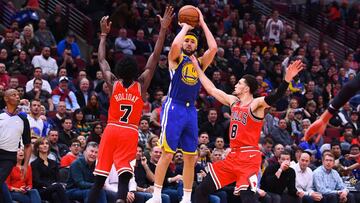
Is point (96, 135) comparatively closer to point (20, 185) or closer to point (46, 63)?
point (20, 185)

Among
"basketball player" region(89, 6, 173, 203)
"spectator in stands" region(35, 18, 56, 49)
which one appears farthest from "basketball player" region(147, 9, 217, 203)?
"spectator in stands" region(35, 18, 56, 49)

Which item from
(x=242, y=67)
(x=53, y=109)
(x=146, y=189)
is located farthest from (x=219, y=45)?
(x=146, y=189)

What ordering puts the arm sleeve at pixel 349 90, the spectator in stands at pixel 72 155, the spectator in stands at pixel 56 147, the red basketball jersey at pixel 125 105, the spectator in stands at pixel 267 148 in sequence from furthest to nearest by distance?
the spectator in stands at pixel 267 148, the spectator in stands at pixel 56 147, the spectator in stands at pixel 72 155, the red basketball jersey at pixel 125 105, the arm sleeve at pixel 349 90

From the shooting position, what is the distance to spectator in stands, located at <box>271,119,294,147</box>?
17688mm

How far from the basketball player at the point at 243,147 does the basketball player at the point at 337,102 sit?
11.0ft

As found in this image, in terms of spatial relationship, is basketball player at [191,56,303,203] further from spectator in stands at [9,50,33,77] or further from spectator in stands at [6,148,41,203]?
spectator in stands at [9,50,33,77]

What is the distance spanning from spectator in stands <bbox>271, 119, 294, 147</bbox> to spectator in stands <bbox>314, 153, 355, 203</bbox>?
2.57m

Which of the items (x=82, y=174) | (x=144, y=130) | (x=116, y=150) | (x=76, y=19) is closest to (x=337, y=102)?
(x=116, y=150)

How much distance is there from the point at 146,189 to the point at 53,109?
11.8 feet

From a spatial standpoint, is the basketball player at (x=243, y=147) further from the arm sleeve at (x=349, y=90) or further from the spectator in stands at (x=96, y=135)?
the spectator in stands at (x=96, y=135)

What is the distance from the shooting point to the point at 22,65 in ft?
54.3

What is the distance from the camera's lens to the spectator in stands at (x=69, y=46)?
59.7ft

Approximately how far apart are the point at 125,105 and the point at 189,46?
1.30 meters

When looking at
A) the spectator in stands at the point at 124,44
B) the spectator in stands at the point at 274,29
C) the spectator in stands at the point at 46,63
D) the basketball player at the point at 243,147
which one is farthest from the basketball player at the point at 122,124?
the spectator in stands at the point at 274,29
